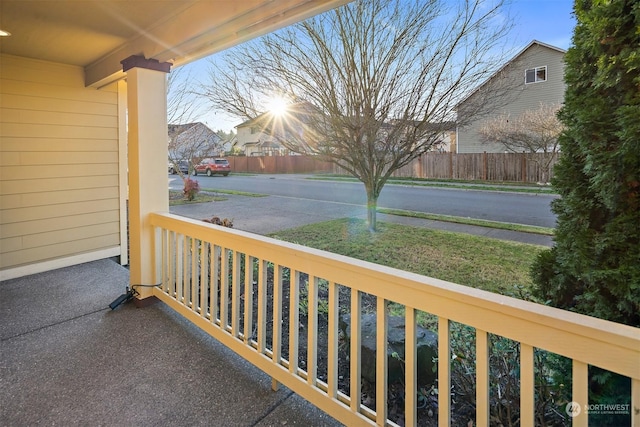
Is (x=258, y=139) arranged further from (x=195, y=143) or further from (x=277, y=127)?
(x=195, y=143)

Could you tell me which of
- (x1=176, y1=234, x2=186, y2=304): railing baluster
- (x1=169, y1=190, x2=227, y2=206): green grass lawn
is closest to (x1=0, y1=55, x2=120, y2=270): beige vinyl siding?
(x1=169, y1=190, x2=227, y2=206): green grass lawn

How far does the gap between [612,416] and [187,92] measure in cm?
417

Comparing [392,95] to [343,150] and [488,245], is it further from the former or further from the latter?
[488,245]

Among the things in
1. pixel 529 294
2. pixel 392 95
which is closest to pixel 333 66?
pixel 392 95

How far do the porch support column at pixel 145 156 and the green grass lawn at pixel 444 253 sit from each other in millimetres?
1207

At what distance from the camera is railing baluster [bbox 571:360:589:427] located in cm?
84

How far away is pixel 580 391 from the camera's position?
0.85m

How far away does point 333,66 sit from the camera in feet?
8.21

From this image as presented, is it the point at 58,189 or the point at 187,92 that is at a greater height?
the point at 187,92

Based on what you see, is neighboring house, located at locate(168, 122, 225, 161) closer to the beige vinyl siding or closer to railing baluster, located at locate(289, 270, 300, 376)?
the beige vinyl siding

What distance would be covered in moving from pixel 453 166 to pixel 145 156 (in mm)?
2153

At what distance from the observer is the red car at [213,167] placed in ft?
12.9

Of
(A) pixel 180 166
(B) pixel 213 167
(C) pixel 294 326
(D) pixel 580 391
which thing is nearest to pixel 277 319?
(C) pixel 294 326

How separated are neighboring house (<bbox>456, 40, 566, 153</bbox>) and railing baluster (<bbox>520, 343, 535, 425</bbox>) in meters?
0.91
